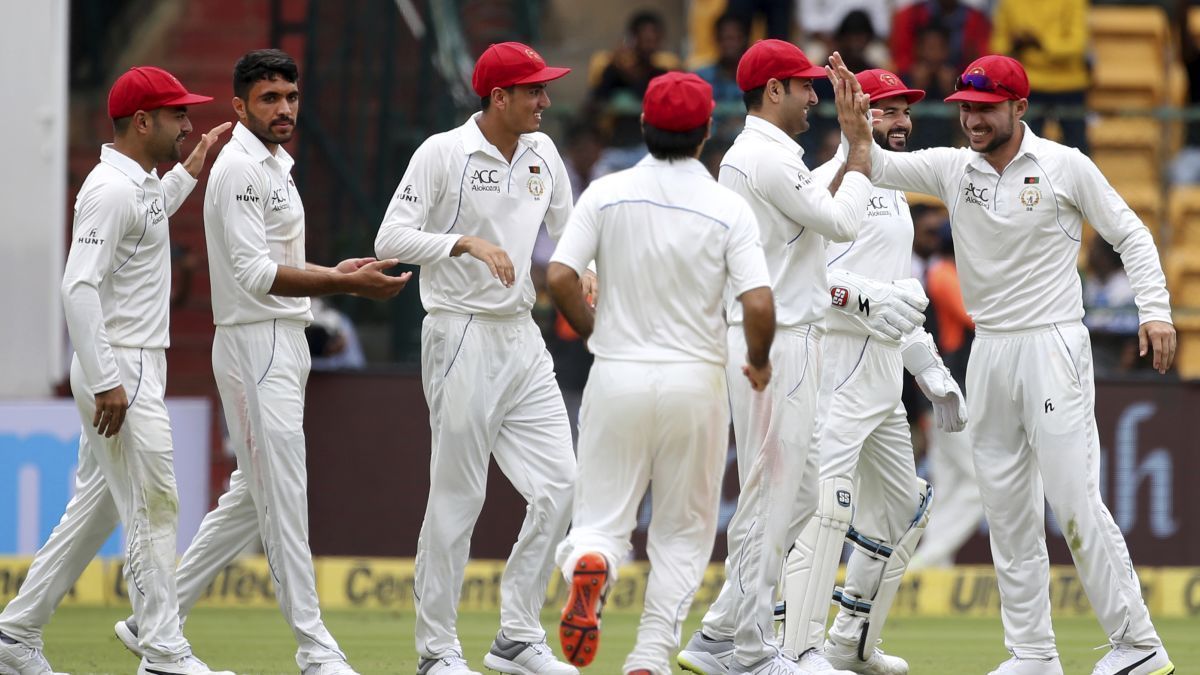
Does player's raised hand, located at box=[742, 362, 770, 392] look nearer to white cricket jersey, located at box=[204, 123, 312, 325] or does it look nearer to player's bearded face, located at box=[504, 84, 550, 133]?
player's bearded face, located at box=[504, 84, 550, 133]

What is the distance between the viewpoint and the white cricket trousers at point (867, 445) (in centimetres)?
750

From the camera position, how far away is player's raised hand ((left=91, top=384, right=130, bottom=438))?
21.8 feet

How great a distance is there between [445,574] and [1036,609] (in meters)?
2.24

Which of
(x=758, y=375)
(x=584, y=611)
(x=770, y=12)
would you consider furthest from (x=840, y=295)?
(x=770, y=12)

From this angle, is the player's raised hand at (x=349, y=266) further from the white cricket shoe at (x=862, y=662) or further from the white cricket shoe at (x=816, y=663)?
the white cricket shoe at (x=862, y=662)

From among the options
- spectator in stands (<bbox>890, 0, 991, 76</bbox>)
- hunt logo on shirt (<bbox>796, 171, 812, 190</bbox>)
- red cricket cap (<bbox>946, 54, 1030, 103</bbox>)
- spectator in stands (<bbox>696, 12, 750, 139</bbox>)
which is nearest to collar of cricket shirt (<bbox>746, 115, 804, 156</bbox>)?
hunt logo on shirt (<bbox>796, 171, 812, 190</bbox>)

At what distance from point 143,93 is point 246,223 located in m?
0.60

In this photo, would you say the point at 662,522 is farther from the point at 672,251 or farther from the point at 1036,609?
the point at 1036,609

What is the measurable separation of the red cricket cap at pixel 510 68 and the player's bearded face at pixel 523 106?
0.13 feet

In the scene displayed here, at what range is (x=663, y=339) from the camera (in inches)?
245

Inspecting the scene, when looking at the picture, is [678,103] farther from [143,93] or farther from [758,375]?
[143,93]

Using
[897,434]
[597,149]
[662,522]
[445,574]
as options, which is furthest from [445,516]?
[597,149]

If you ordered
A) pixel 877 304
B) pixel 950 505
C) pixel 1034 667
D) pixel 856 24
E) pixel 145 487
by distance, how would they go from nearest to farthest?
1. pixel 145 487
2. pixel 1034 667
3. pixel 877 304
4. pixel 950 505
5. pixel 856 24

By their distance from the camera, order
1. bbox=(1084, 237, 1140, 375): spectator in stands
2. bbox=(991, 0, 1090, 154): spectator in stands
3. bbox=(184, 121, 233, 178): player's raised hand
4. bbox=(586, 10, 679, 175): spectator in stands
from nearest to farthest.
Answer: bbox=(184, 121, 233, 178): player's raised hand
bbox=(1084, 237, 1140, 375): spectator in stands
bbox=(586, 10, 679, 175): spectator in stands
bbox=(991, 0, 1090, 154): spectator in stands
